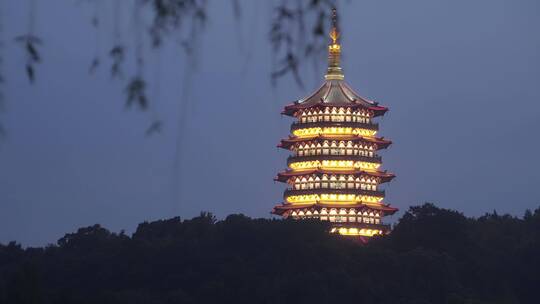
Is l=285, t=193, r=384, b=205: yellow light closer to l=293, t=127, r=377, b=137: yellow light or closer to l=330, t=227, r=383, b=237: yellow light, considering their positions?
l=330, t=227, r=383, b=237: yellow light

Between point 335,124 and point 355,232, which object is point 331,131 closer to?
point 335,124

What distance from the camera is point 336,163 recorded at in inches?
2884

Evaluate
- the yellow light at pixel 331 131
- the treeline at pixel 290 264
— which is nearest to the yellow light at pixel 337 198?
the treeline at pixel 290 264

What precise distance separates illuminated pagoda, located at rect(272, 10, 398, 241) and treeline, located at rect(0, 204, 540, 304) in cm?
270

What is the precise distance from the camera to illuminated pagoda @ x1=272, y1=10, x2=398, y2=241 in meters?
72.7

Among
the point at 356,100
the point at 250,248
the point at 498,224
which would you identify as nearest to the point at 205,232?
the point at 250,248

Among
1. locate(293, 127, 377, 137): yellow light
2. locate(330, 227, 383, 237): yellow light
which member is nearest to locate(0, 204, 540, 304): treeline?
locate(330, 227, 383, 237): yellow light

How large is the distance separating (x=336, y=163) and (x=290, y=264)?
1158 cm

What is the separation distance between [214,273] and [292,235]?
4.90 m

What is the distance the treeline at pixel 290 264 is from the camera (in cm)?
5844

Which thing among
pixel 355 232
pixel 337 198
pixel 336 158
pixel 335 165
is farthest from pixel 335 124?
pixel 355 232

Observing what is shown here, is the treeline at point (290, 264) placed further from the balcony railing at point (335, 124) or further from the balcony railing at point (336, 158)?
the balcony railing at point (335, 124)

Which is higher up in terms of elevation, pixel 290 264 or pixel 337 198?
pixel 337 198

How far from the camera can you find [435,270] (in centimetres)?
6172
